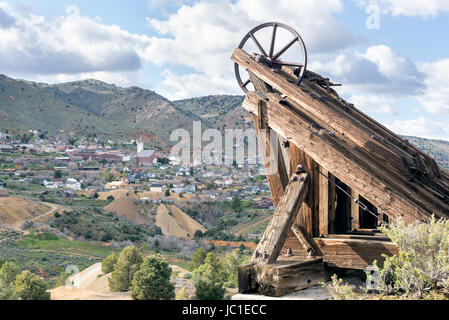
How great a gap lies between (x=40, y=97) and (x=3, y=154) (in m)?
32.4

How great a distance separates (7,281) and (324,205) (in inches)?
990

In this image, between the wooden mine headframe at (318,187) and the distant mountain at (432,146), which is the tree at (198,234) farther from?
the wooden mine headframe at (318,187)

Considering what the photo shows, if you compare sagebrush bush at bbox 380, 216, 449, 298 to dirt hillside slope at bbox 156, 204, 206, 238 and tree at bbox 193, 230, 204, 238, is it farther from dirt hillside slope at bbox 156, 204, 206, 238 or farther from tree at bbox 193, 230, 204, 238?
tree at bbox 193, 230, 204, 238

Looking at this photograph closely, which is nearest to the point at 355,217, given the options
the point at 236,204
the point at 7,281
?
the point at 7,281

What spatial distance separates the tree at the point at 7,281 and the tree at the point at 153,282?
22.0ft

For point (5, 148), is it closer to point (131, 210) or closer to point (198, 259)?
point (131, 210)

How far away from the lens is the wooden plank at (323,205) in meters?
4.79

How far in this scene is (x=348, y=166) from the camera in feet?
13.5

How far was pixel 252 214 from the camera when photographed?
57344 mm

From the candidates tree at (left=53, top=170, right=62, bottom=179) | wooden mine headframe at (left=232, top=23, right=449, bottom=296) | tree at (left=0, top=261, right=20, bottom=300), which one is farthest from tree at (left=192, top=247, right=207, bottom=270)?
tree at (left=53, top=170, right=62, bottom=179)

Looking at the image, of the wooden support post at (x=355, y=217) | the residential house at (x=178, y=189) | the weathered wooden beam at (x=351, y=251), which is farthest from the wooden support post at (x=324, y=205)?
the residential house at (x=178, y=189)

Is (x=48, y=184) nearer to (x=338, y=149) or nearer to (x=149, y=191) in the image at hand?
(x=149, y=191)

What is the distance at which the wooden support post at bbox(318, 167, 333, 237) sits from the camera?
15.7ft
